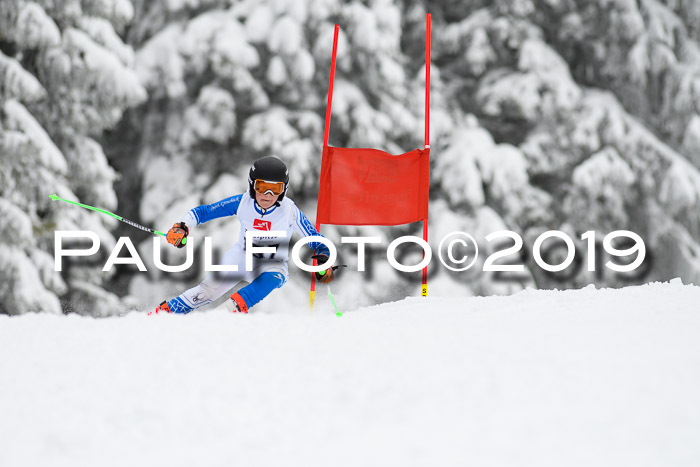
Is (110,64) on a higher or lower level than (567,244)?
higher

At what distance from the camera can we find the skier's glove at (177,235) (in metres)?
4.41

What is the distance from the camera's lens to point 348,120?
9281 mm

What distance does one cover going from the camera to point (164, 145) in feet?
31.0

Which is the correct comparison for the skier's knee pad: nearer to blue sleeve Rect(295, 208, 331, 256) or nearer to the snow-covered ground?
blue sleeve Rect(295, 208, 331, 256)

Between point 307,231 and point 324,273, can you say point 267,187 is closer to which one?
point 307,231

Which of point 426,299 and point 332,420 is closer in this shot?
point 332,420

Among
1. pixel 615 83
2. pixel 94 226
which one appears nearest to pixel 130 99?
pixel 94 226

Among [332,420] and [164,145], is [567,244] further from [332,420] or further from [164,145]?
[332,420]

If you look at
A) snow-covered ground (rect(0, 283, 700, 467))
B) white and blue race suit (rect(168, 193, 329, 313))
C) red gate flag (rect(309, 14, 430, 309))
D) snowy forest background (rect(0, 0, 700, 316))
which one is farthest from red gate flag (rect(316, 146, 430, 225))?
snowy forest background (rect(0, 0, 700, 316))

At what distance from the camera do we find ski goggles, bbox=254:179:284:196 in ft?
14.8

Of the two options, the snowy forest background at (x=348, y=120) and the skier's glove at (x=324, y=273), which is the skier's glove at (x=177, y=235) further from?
the snowy forest background at (x=348, y=120)

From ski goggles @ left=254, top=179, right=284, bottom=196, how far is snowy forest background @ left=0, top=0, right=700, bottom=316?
137 inches

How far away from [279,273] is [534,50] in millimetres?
7107

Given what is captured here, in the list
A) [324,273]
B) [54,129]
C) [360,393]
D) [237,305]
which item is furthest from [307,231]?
[54,129]
